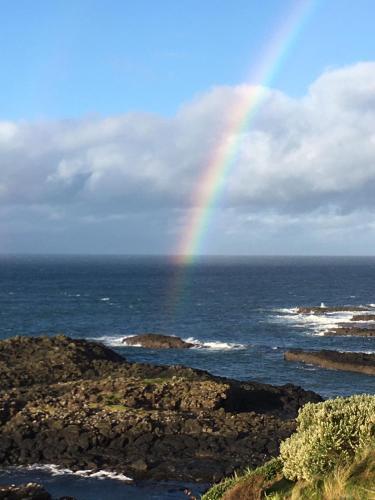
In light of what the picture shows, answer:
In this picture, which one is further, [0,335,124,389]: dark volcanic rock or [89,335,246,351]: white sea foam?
[89,335,246,351]: white sea foam

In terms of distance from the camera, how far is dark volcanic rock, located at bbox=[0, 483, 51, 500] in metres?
26.5

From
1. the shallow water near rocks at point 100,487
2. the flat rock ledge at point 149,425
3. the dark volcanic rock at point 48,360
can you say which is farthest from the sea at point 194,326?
the dark volcanic rock at point 48,360

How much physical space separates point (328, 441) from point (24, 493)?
16953 mm

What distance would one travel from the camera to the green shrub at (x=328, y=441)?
584 inches

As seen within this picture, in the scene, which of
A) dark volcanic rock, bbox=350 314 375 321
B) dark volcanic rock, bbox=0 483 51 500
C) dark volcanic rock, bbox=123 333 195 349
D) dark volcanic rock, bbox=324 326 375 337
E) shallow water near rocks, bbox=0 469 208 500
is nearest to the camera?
dark volcanic rock, bbox=0 483 51 500

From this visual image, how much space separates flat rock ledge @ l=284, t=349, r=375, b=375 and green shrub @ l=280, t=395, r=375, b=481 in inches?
2065

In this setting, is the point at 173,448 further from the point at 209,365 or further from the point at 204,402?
the point at 209,365

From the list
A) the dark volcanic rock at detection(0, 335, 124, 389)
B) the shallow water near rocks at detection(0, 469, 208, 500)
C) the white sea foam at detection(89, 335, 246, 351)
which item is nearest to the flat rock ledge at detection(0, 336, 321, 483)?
the shallow water near rocks at detection(0, 469, 208, 500)

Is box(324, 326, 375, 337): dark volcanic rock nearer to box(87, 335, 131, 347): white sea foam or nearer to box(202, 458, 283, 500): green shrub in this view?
box(87, 335, 131, 347): white sea foam

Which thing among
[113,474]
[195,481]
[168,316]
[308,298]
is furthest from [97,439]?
[308,298]

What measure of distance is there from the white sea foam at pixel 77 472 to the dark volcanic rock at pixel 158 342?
160ft

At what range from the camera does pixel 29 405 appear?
134ft

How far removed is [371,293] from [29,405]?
5588 inches

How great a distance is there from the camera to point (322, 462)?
14.7 meters
